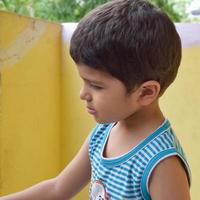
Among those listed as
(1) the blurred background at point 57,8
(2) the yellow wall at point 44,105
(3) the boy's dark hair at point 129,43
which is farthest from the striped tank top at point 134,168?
(1) the blurred background at point 57,8

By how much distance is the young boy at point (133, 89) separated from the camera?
90 centimetres

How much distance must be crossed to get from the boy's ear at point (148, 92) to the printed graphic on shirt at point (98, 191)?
0.64ft

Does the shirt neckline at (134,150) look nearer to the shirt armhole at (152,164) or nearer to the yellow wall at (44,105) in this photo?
the shirt armhole at (152,164)

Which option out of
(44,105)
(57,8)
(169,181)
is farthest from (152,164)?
(57,8)

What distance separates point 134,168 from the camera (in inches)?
37.4

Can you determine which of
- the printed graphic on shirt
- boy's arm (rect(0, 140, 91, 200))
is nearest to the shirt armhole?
the printed graphic on shirt

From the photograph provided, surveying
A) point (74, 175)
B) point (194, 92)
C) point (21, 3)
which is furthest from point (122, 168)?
point (21, 3)

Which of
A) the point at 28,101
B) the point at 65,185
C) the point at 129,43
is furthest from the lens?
the point at 28,101

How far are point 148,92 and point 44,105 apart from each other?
144 cm

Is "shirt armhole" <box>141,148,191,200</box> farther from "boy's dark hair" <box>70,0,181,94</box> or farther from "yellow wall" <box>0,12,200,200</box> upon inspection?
"yellow wall" <box>0,12,200,200</box>

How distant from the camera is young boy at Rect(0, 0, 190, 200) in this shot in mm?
900

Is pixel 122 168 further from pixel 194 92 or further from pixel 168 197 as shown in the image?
pixel 194 92

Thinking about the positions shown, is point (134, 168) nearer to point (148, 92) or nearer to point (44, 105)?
point (148, 92)

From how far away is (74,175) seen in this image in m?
1.17
